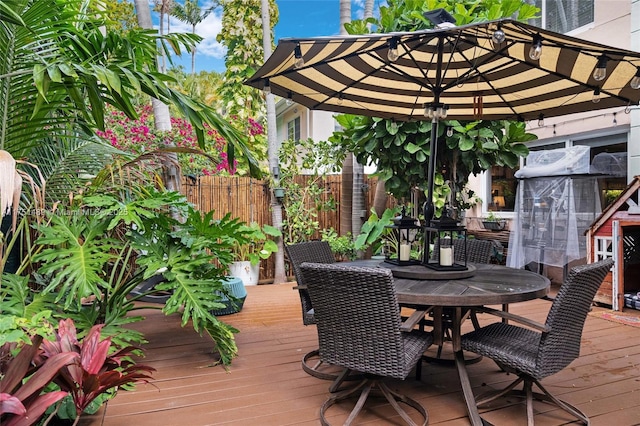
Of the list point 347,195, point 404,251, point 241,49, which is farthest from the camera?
point 241,49

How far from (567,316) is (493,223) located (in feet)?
14.8

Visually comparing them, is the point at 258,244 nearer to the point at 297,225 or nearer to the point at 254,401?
the point at 297,225

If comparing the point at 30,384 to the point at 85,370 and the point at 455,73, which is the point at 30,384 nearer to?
the point at 85,370

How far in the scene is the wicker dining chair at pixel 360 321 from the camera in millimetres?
2131

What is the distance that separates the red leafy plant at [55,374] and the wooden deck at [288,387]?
0.47m

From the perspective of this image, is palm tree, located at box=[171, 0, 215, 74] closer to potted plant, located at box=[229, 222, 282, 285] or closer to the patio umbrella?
potted plant, located at box=[229, 222, 282, 285]

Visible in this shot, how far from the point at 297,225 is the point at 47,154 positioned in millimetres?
3860

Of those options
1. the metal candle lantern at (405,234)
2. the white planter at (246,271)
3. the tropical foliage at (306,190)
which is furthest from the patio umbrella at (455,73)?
the white planter at (246,271)

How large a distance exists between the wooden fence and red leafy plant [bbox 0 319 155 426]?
13.8ft

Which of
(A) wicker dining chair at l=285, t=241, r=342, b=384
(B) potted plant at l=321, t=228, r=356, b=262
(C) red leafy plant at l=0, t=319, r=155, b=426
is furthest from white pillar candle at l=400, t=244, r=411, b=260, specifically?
(B) potted plant at l=321, t=228, r=356, b=262

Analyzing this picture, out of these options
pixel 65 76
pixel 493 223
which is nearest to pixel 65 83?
pixel 65 76

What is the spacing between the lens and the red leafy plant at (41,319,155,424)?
1.97 meters

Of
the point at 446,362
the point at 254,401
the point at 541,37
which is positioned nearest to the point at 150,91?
the point at 254,401

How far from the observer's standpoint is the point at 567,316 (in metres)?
2.26
